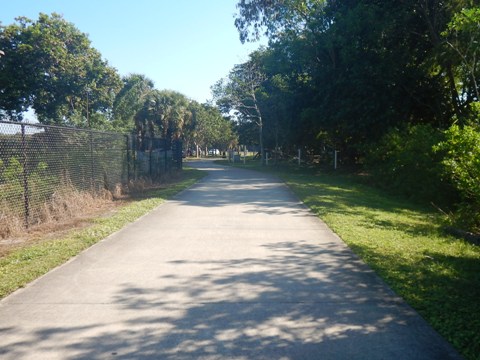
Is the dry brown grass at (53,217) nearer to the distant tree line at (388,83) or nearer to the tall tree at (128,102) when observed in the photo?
the distant tree line at (388,83)

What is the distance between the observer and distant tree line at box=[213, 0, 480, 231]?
12.4 m

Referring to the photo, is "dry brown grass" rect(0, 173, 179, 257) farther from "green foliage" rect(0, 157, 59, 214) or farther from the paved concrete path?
the paved concrete path

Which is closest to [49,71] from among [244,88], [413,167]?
[244,88]

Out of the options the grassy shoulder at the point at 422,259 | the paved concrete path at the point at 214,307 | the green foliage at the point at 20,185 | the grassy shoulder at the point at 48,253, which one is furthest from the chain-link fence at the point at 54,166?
the grassy shoulder at the point at 422,259

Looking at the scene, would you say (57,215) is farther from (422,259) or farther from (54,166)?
(422,259)

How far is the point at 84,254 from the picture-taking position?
21.0 ft

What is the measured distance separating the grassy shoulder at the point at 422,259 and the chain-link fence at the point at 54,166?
6.33 metres

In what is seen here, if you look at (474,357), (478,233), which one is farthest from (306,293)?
(478,233)

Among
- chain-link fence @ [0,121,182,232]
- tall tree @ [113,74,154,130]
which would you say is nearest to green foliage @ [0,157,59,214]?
chain-link fence @ [0,121,182,232]

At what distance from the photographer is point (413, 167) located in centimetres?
1398

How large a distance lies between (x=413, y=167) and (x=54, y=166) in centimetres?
1127

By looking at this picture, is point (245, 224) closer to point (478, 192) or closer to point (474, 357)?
point (478, 192)

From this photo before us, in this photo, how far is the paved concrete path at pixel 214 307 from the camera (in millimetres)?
3455

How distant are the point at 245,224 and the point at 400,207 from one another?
18.8ft
